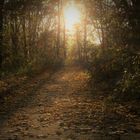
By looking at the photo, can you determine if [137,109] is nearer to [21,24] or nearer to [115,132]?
[115,132]

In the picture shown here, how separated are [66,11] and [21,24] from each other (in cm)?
1701

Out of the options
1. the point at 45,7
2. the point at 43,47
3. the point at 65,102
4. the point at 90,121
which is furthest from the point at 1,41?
the point at 43,47

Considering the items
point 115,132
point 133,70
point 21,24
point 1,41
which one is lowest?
point 115,132

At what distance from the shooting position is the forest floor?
8.77 metres

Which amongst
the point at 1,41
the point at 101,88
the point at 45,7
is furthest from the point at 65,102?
the point at 45,7

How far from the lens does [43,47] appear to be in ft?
185

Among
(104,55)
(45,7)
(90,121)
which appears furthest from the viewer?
(45,7)

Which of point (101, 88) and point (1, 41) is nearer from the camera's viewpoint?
point (101, 88)

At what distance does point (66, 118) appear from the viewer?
11.0 m

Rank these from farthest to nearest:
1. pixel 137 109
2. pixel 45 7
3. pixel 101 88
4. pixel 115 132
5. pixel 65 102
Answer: pixel 45 7, pixel 101 88, pixel 65 102, pixel 137 109, pixel 115 132

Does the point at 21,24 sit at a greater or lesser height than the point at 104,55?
greater

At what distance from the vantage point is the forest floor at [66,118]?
877 cm

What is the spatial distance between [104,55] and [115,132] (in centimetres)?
1263

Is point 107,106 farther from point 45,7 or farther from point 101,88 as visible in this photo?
point 45,7
